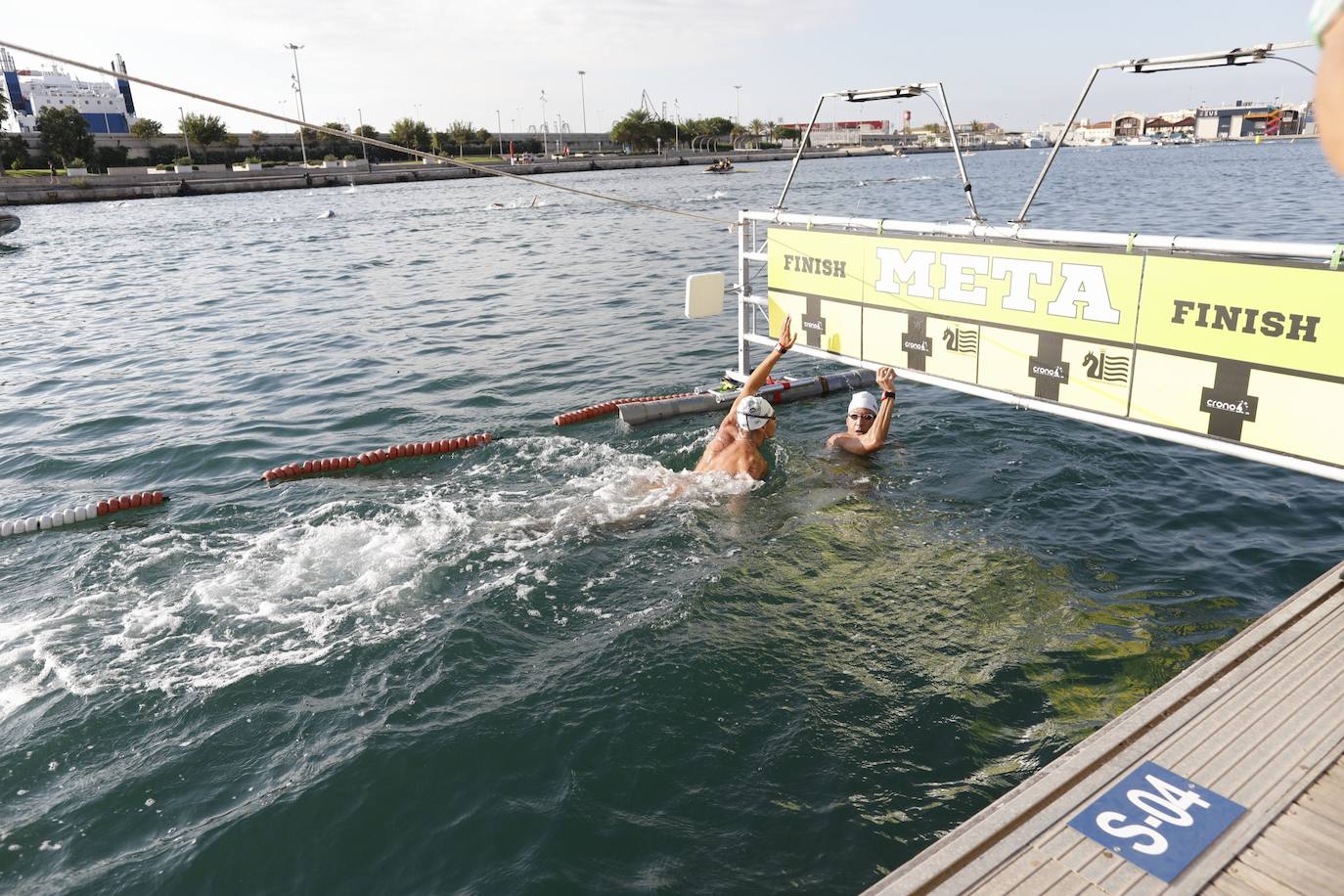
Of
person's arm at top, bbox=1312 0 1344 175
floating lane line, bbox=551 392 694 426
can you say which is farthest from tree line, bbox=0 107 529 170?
person's arm at top, bbox=1312 0 1344 175

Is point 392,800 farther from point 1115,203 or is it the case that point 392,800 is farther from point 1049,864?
point 1115,203

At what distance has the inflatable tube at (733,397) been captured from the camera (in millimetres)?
13375

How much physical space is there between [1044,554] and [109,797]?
8510mm

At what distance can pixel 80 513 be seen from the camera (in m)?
10.3

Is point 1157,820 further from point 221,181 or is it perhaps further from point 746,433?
point 221,181

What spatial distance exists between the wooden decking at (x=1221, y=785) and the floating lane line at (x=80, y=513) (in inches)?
415

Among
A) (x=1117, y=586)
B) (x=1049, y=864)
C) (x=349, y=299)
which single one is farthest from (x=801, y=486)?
(x=349, y=299)

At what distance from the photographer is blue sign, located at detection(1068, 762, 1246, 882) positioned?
145 inches

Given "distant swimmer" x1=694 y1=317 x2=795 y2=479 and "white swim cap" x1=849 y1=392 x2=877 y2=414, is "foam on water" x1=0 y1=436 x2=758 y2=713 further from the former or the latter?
"white swim cap" x1=849 y1=392 x2=877 y2=414

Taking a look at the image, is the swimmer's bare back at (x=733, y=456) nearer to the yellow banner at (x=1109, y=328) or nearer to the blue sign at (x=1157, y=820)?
the yellow banner at (x=1109, y=328)

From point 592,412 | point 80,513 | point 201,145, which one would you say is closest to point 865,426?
point 592,412

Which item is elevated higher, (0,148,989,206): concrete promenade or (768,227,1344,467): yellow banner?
(0,148,989,206): concrete promenade

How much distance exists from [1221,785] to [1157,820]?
50cm

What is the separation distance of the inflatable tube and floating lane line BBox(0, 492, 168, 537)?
667cm
